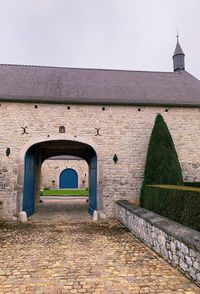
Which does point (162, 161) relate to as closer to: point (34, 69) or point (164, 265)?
point (164, 265)

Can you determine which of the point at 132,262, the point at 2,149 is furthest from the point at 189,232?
the point at 2,149

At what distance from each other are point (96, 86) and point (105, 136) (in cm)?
279

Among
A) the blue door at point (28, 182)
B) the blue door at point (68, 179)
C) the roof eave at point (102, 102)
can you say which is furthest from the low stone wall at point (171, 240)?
the blue door at point (68, 179)

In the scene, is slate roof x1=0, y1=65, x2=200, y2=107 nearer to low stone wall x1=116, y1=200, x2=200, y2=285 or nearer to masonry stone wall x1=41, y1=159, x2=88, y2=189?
low stone wall x1=116, y1=200, x2=200, y2=285

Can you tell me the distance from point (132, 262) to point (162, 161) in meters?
5.14

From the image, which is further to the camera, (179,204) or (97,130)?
(97,130)

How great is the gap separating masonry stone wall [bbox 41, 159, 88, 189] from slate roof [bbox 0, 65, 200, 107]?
14.1 m

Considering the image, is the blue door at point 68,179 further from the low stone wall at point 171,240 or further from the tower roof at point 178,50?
the low stone wall at point 171,240

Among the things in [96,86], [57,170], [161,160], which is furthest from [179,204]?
[57,170]

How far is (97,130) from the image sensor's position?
33.3 ft

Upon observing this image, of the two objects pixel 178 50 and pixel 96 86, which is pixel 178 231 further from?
pixel 178 50

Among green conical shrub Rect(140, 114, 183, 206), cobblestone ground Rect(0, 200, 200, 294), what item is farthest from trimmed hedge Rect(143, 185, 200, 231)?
green conical shrub Rect(140, 114, 183, 206)

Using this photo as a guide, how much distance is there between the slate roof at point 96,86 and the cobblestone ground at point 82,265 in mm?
5361

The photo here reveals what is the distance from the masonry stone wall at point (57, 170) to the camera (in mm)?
25922
